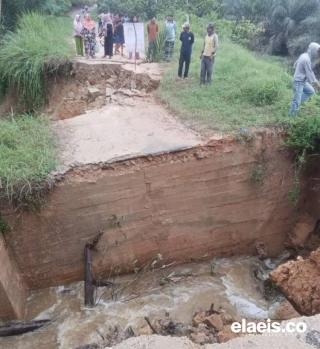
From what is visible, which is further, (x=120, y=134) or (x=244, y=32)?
(x=244, y=32)

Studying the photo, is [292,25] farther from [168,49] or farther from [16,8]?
[16,8]

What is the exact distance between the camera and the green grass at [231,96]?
26.0ft

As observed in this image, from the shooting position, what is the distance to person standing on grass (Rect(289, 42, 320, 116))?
287 inches

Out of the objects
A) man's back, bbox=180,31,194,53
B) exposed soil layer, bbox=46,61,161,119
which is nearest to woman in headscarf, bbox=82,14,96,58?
exposed soil layer, bbox=46,61,161,119

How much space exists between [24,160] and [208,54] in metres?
4.50

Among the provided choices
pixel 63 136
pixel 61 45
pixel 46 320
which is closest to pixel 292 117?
pixel 63 136

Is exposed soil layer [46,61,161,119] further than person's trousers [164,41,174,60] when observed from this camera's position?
No

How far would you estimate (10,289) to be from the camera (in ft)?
21.4

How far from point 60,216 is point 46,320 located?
1604mm

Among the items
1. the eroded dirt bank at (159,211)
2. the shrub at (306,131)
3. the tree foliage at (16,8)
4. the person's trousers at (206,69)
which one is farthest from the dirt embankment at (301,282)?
the tree foliage at (16,8)

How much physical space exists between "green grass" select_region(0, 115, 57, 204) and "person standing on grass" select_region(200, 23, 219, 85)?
3.58 meters

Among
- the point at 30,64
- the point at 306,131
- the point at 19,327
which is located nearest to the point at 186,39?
the point at 306,131

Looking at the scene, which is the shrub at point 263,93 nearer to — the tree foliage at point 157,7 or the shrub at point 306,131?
the shrub at point 306,131

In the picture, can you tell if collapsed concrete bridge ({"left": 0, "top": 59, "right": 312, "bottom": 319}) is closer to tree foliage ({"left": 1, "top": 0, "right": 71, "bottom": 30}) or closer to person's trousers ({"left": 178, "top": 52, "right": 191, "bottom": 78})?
person's trousers ({"left": 178, "top": 52, "right": 191, "bottom": 78})
